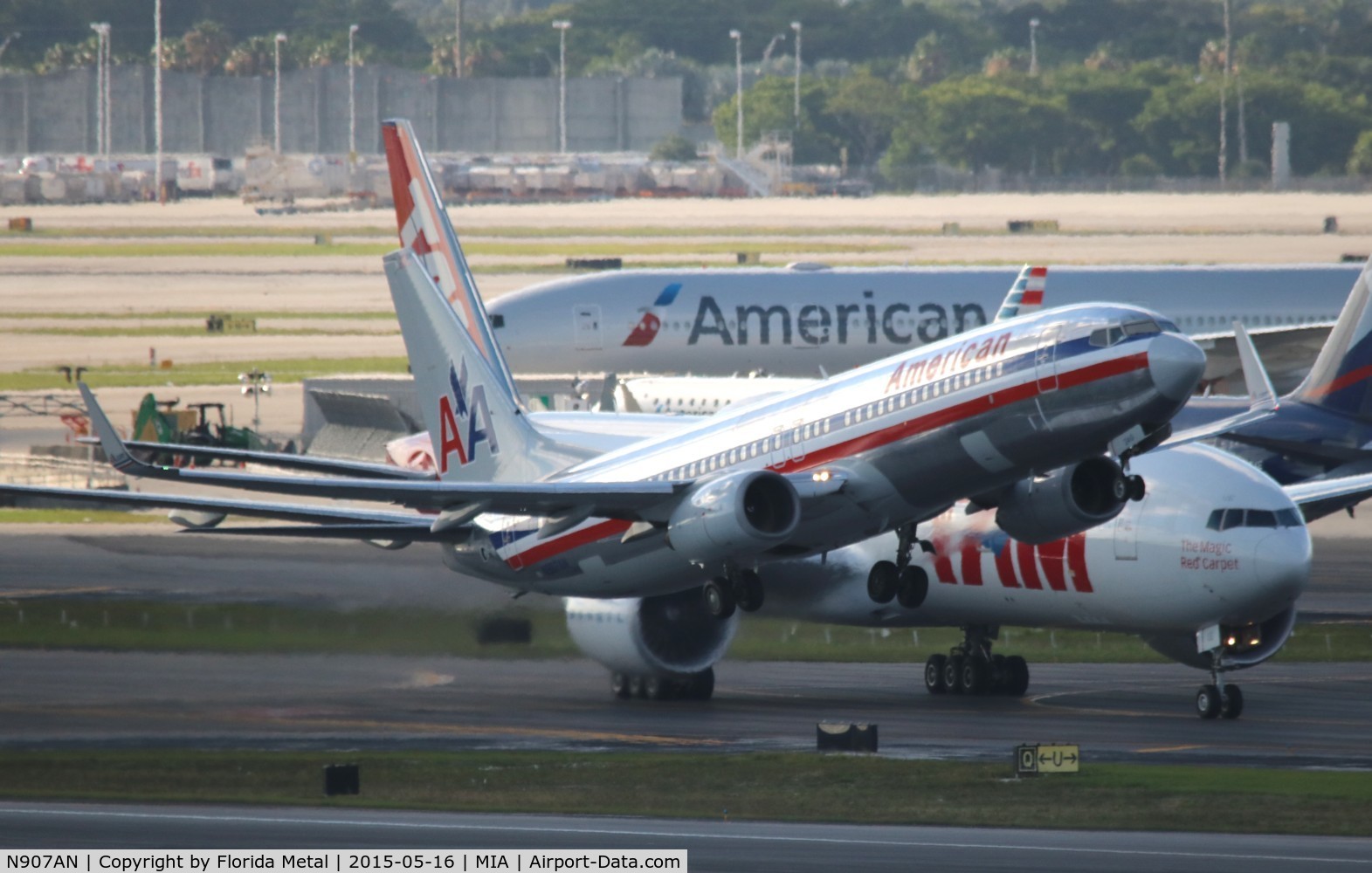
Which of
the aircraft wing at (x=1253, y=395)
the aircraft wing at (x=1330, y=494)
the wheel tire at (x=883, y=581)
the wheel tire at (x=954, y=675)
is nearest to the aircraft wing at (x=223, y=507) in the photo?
the wheel tire at (x=883, y=581)

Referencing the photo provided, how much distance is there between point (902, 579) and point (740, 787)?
587 cm

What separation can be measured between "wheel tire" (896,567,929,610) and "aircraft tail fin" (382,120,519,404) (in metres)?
A: 13.6

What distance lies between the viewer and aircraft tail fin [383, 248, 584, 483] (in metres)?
47.4

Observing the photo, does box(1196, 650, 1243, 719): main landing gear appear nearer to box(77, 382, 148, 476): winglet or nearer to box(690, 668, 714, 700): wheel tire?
box(690, 668, 714, 700): wheel tire

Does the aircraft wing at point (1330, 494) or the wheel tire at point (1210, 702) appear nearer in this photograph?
the wheel tire at point (1210, 702)

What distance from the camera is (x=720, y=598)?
38219 mm

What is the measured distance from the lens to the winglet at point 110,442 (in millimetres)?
35938

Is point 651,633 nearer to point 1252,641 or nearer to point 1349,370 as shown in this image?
point 1252,641

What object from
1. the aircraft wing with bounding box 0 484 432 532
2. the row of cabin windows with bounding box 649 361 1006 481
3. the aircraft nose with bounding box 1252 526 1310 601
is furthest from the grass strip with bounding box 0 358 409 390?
the aircraft nose with bounding box 1252 526 1310 601

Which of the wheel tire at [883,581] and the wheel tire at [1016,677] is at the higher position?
the wheel tire at [883,581]

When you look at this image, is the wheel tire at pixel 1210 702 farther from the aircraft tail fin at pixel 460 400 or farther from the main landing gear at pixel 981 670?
the aircraft tail fin at pixel 460 400

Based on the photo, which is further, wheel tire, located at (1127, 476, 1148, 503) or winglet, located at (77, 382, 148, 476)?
winglet, located at (77, 382, 148, 476)

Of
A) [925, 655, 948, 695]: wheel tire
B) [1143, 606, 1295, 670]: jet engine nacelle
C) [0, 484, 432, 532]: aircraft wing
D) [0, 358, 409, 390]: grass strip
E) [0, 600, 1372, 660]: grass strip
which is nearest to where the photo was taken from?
[0, 484, 432, 532]: aircraft wing

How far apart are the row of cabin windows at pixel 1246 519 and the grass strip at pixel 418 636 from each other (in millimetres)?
10084
